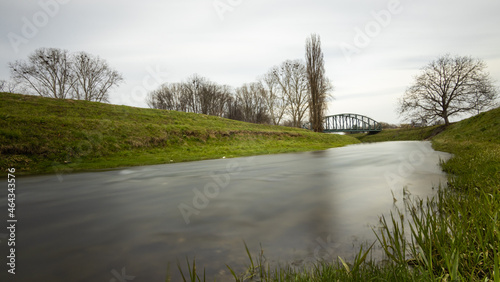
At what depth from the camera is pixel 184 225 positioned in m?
3.51

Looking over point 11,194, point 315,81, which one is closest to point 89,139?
point 11,194

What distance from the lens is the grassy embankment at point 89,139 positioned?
35.8 feet

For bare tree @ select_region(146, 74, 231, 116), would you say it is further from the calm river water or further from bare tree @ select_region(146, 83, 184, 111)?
the calm river water

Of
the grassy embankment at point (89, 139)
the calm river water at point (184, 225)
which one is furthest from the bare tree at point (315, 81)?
the calm river water at point (184, 225)

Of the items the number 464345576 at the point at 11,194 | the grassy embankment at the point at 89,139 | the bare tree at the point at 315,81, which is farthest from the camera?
the bare tree at the point at 315,81

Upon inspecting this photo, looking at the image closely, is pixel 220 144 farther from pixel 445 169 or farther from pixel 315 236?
pixel 315 236

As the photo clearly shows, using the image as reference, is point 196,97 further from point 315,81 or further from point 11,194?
point 11,194

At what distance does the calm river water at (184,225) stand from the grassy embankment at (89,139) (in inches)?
218

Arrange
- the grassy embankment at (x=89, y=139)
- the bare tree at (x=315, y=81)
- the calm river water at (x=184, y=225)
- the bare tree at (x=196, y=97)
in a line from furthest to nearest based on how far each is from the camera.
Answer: the bare tree at (x=196, y=97)
the bare tree at (x=315, y=81)
the grassy embankment at (x=89, y=139)
the calm river water at (x=184, y=225)

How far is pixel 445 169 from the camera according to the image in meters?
7.29

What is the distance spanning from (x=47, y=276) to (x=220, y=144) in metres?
18.2

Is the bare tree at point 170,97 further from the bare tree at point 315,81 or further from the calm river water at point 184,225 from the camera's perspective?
the calm river water at point 184,225

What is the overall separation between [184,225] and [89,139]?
13.1m

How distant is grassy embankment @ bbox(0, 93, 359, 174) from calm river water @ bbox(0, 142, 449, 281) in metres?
5.54
